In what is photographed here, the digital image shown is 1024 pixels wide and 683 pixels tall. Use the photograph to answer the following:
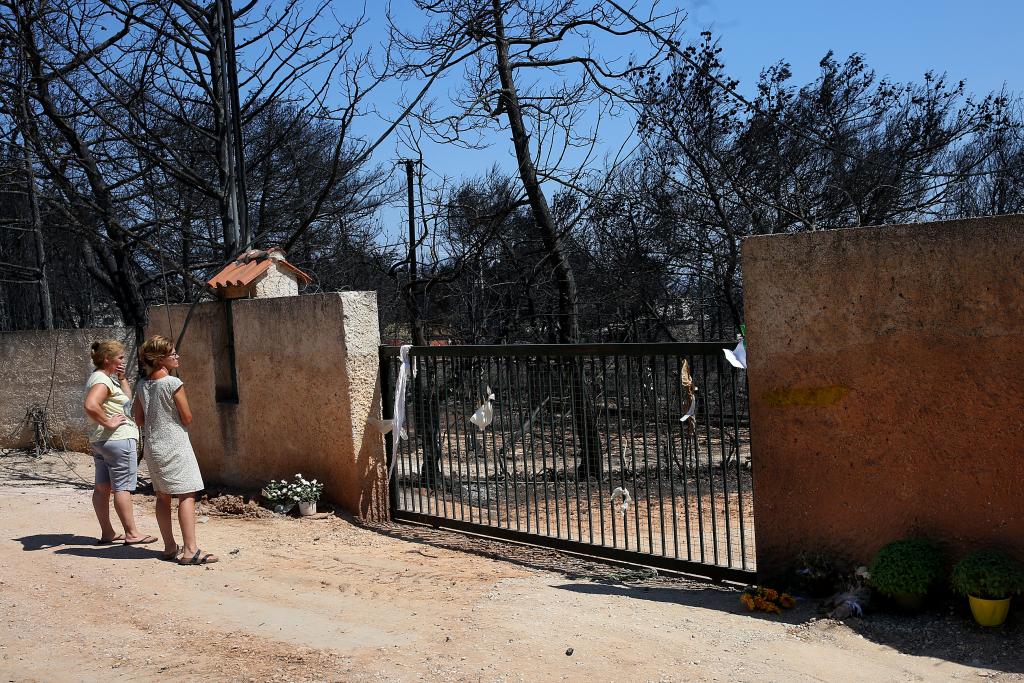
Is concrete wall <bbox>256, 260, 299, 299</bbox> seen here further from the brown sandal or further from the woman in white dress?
the brown sandal

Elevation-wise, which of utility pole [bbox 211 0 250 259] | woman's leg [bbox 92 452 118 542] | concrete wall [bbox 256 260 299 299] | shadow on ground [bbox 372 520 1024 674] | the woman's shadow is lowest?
shadow on ground [bbox 372 520 1024 674]

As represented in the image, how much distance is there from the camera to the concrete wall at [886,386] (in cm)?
439

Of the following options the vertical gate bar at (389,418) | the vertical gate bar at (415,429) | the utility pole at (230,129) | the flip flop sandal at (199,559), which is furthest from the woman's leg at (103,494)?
the utility pole at (230,129)

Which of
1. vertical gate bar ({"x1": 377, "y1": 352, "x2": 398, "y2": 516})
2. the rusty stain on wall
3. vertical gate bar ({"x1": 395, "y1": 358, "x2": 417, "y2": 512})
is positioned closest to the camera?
the rusty stain on wall

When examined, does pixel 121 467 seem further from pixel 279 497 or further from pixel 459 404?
pixel 459 404

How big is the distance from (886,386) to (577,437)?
2.58 m

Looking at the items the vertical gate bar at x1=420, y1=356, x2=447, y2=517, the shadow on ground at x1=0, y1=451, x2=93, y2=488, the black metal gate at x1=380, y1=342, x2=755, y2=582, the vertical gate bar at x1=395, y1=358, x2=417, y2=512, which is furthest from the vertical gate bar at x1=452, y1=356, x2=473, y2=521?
the shadow on ground at x1=0, y1=451, x2=93, y2=488

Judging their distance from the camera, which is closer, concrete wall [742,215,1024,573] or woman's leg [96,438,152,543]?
concrete wall [742,215,1024,573]

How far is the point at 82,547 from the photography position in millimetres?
6445

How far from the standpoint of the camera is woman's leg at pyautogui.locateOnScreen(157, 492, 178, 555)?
6.06 m

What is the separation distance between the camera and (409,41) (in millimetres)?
9711

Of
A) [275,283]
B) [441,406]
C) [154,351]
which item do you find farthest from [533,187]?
[154,351]

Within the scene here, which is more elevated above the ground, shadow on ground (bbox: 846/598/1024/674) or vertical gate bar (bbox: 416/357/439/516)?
vertical gate bar (bbox: 416/357/439/516)

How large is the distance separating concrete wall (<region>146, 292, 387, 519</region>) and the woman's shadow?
1.71 meters
